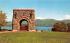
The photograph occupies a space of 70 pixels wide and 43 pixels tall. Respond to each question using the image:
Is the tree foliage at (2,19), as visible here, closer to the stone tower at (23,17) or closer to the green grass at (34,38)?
the stone tower at (23,17)

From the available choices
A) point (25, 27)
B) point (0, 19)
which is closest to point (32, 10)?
point (25, 27)

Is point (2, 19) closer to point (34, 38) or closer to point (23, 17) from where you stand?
point (23, 17)

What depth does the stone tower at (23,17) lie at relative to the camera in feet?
181

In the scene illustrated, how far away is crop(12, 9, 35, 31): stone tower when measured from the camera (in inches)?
2175

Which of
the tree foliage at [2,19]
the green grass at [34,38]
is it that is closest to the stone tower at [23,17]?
the tree foliage at [2,19]

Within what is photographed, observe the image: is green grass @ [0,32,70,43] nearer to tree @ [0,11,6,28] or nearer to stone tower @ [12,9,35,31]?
stone tower @ [12,9,35,31]

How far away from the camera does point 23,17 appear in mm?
55438

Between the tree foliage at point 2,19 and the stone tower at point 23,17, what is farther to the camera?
the tree foliage at point 2,19

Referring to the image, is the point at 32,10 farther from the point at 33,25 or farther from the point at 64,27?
the point at 64,27

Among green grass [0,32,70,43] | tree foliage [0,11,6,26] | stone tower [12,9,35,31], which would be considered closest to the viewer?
green grass [0,32,70,43]

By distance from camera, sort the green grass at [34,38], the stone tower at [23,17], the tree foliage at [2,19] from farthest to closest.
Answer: the tree foliage at [2,19] → the stone tower at [23,17] → the green grass at [34,38]

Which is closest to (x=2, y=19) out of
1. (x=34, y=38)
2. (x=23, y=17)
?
(x=23, y=17)

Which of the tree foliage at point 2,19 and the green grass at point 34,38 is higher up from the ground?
the tree foliage at point 2,19

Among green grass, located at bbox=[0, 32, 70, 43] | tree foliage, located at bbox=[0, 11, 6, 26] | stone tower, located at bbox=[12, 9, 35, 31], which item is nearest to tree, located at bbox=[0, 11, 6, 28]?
tree foliage, located at bbox=[0, 11, 6, 26]
